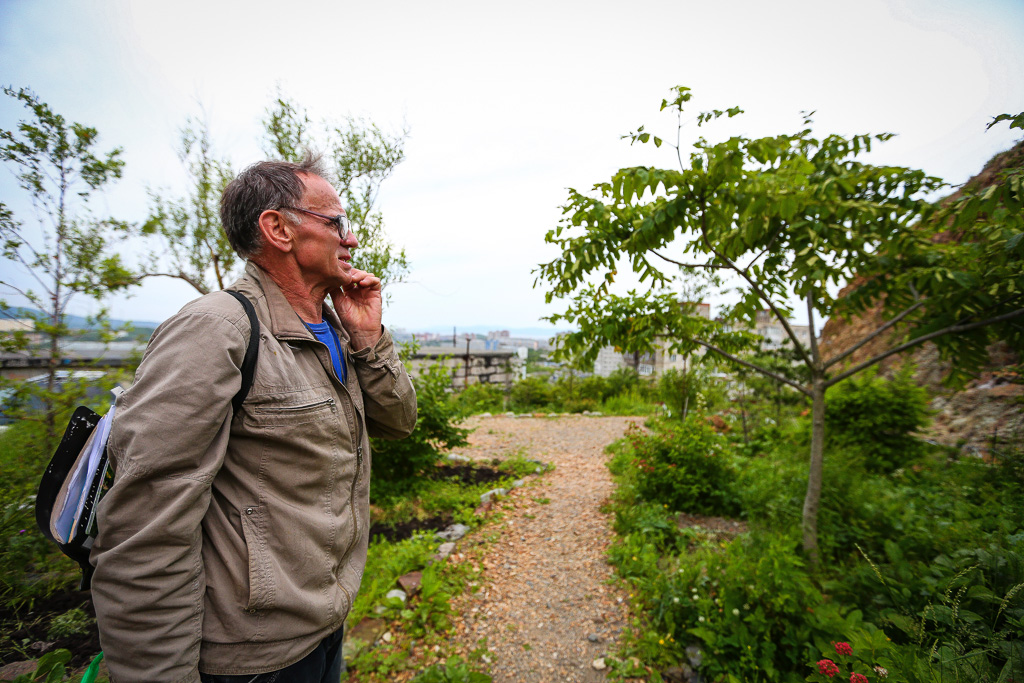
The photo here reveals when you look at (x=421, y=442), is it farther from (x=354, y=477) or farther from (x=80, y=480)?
(x=80, y=480)

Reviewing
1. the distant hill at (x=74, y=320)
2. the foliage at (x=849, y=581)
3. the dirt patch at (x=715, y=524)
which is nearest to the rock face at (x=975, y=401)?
the foliage at (x=849, y=581)

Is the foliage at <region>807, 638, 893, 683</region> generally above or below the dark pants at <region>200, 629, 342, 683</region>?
below

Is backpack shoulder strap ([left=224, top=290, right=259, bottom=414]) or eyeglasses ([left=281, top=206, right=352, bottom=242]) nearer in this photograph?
backpack shoulder strap ([left=224, top=290, right=259, bottom=414])

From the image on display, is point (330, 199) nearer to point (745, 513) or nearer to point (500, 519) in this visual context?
point (500, 519)

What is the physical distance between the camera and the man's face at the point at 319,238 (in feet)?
4.54

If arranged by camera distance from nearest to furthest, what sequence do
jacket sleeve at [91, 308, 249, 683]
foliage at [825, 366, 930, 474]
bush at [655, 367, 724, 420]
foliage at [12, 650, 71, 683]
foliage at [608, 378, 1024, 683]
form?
1. jacket sleeve at [91, 308, 249, 683]
2. foliage at [12, 650, 71, 683]
3. foliage at [608, 378, 1024, 683]
4. foliage at [825, 366, 930, 474]
5. bush at [655, 367, 724, 420]

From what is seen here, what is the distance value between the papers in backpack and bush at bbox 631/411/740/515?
4.37 m

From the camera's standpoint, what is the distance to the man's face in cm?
138

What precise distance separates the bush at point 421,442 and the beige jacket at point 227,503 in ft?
11.1

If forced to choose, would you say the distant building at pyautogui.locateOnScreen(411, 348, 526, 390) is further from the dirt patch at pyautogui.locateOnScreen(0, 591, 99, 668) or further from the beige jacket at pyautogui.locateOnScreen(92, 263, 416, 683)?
the beige jacket at pyautogui.locateOnScreen(92, 263, 416, 683)

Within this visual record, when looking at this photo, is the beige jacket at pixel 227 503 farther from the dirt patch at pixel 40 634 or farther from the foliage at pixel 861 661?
the foliage at pixel 861 661

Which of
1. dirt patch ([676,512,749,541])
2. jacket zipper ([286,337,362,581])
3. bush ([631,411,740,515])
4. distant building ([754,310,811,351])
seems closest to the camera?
jacket zipper ([286,337,362,581])

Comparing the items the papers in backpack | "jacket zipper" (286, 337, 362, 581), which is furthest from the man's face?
the papers in backpack

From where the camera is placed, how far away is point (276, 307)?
1284 millimetres
